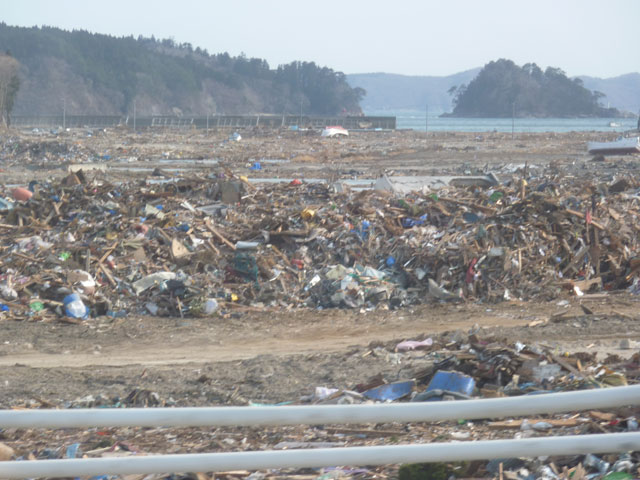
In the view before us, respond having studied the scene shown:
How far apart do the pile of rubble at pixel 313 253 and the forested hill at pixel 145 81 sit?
99213 millimetres

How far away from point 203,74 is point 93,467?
146 meters

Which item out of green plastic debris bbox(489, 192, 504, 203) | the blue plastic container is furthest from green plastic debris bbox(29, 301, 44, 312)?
green plastic debris bbox(489, 192, 504, 203)

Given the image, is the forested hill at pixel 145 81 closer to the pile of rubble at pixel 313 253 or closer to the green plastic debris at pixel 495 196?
the pile of rubble at pixel 313 253

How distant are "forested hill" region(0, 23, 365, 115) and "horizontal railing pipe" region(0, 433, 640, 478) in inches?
4288

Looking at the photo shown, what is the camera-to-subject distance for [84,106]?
118 metres

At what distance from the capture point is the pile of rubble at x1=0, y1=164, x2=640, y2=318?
33.1ft

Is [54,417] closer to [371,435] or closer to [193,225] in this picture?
[371,435]

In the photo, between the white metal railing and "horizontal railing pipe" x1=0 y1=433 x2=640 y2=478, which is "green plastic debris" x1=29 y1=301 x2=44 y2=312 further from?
"horizontal railing pipe" x1=0 y1=433 x2=640 y2=478

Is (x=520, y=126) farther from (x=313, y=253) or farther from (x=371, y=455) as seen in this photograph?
(x=371, y=455)

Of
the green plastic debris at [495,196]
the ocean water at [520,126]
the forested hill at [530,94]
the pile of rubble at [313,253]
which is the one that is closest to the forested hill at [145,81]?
the forested hill at [530,94]

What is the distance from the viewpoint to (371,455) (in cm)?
298

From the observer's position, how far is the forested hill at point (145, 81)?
119m

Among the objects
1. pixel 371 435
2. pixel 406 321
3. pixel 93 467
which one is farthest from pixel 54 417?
pixel 406 321

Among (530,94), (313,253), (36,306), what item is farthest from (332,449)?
(530,94)
